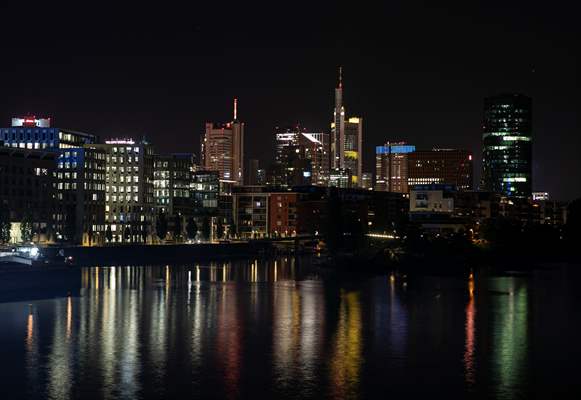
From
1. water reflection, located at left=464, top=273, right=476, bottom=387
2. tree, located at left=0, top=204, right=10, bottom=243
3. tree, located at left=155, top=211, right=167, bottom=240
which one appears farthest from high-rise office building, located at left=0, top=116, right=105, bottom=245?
water reflection, located at left=464, top=273, right=476, bottom=387

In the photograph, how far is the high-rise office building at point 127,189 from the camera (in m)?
177

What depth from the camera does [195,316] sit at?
65.2 metres

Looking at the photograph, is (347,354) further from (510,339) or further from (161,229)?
(161,229)

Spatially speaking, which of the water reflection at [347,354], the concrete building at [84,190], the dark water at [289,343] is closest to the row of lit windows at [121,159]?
the concrete building at [84,190]

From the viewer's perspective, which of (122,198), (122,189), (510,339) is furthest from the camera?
(122,189)

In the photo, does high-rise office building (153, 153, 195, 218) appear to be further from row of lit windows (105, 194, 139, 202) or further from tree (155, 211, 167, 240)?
tree (155, 211, 167, 240)

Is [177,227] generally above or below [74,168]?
below

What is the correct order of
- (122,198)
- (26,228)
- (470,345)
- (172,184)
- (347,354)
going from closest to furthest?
(347,354), (470,345), (26,228), (122,198), (172,184)

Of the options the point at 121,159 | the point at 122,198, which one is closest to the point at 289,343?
the point at 122,198

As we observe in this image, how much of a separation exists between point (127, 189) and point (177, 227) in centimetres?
1161

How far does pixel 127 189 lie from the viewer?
17988 cm

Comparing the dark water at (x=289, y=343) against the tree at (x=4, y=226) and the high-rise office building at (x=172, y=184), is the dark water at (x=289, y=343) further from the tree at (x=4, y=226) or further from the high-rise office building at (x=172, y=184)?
the high-rise office building at (x=172, y=184)

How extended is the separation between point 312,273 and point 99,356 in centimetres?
6518

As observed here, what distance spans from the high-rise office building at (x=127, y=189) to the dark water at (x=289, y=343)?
289 ft
